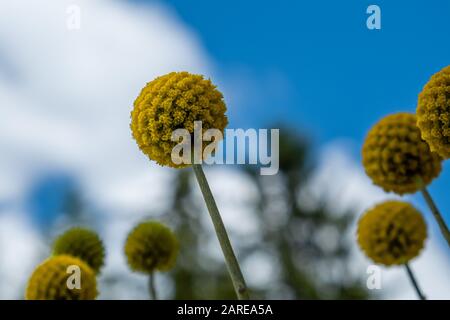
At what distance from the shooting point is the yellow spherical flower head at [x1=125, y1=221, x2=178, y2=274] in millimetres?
5125

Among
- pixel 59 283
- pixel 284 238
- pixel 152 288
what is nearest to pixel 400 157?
pixel 152 288

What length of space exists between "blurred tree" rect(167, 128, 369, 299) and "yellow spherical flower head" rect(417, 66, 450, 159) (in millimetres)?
12609

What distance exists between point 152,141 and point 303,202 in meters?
15.4

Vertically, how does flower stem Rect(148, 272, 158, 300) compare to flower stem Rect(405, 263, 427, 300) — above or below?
above

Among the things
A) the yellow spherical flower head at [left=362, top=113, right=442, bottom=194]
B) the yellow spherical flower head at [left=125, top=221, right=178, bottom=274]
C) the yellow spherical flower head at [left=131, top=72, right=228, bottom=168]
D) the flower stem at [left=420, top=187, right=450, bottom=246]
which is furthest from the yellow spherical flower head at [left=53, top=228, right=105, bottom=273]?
the flower stem at [left=420, top=187, right=450, bottom=246]

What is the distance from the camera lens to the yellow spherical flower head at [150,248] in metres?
5.12

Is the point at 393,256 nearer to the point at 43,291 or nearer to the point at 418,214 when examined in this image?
the point at 418,214

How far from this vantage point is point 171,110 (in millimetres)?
3180

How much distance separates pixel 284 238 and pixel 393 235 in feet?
42.8

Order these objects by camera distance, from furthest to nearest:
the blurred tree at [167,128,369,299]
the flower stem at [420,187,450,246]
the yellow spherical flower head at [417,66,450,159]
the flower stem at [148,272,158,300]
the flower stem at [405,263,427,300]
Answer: the blurred tree at [167,128,369,299]
the flower stem at [148,272,158,300]
the flower stem at [405,263,427,300]
the flower stem at [420,187,450,246]
the yellow spherical flower head at [417,66,450,159]

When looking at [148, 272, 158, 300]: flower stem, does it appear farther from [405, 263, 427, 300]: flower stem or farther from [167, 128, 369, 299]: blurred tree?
[167, 128, 369, 299]: blurred tree

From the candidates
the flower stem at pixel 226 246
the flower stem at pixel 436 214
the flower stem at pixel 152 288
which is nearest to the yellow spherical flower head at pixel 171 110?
the flower stem at pixel 226 246

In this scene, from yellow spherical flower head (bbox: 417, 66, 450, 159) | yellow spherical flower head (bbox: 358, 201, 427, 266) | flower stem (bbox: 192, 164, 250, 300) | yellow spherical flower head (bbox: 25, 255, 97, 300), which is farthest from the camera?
yellow spherical flower head (bbox: 358, 201, 427, 266)
